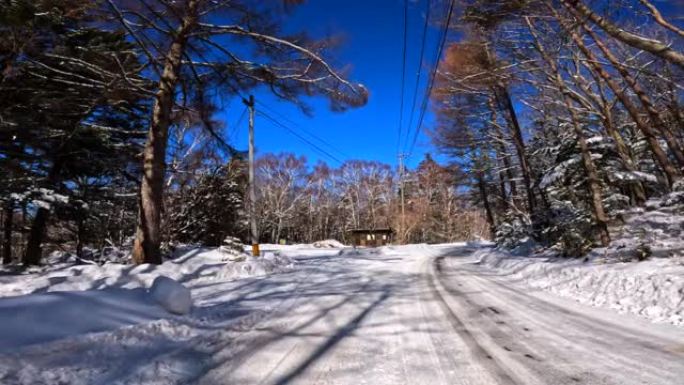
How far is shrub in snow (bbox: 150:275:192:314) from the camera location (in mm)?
5363

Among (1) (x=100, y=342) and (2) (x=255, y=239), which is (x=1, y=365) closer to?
(1) (x=100, y=342)

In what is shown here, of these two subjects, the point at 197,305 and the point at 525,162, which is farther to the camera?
the point at 525,162

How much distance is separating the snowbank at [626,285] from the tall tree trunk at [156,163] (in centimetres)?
840

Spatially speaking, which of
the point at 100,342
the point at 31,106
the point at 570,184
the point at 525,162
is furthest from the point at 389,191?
the point at 100,342

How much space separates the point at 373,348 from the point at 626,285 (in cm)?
470

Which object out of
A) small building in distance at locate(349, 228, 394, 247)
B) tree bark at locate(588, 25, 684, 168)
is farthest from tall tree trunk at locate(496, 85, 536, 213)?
small building in distance at locate(349, 228, 394, 247)

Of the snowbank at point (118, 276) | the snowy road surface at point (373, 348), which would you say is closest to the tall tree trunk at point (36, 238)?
the snowbank at point (118, 276)

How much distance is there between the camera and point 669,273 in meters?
5.98

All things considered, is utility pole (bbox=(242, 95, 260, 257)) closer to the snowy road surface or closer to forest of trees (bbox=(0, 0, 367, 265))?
forest of trees (bbox=(0, 0, 367, 265))

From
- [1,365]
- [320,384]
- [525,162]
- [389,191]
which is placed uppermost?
[389,191]

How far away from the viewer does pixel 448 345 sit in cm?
415

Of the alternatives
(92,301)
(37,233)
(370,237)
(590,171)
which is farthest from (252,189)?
(370,237)

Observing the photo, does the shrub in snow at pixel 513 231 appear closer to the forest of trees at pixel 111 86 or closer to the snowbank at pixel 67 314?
the forest of trees at pixel 111 86

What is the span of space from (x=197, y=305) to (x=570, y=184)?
Answer: 11.5 m
